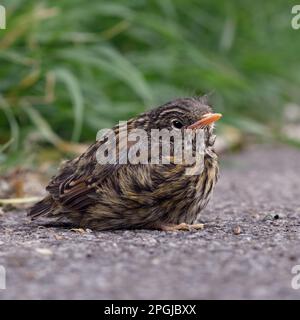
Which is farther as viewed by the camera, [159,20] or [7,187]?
[159,20]

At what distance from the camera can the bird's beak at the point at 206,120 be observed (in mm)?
5699

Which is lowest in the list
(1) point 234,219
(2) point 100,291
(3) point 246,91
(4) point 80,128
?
(2) point 100,291

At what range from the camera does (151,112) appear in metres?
6.00

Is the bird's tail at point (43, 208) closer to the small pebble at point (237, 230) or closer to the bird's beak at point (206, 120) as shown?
the bird's beak at point (206, 120)

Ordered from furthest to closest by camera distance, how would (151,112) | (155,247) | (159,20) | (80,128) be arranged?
(159,20)
(80,128)
(151,112)
(155,247)

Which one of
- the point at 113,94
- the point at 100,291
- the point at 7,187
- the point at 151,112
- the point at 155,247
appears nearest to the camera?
the point at 100,291

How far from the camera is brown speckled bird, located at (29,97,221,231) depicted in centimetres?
549

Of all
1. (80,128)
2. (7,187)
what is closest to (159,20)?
(80,128)

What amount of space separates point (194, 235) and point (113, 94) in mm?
4608

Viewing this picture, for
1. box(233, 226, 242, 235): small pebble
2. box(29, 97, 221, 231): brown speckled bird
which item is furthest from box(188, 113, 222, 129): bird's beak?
box(233, 226, 242, 235): small pebble

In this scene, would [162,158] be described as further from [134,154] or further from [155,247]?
[155,247]

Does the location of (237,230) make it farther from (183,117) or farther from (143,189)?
(183,117)

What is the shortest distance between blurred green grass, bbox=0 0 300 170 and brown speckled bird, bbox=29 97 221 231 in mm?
1399

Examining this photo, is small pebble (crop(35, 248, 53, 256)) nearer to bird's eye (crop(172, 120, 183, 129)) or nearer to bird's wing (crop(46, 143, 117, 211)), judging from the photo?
bird's wing (crop(46, 143, 117, 211))
